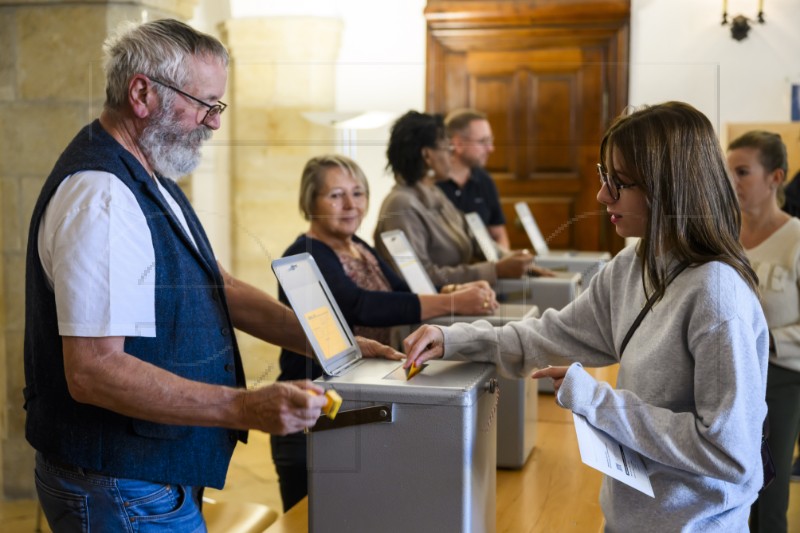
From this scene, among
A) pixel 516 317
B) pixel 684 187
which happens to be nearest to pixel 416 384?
pixel 684 187

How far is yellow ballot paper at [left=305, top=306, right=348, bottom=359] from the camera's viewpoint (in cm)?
135

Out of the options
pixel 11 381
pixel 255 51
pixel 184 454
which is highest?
pixel 255 51

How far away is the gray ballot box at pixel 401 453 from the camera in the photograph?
122 cm

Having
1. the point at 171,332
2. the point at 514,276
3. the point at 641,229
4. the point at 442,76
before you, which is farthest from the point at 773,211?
the point at 442,76

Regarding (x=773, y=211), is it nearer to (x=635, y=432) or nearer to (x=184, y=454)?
(x=635, y=432)

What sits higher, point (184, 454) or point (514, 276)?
point (514, 276)

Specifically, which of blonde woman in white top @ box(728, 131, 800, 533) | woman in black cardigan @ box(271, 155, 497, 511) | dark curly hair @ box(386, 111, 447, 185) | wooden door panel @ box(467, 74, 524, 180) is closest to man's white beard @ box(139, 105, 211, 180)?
woman in black cardigan @ box(271, 155, 497, 511)

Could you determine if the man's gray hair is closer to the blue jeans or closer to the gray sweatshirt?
the blue jeans

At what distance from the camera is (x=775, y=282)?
211cm

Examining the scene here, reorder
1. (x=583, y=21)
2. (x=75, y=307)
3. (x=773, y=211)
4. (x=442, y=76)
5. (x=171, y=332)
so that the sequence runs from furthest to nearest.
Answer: (x=442, y=76) < (x=583, y=21) < (x=773, y=211) < (x=171, y=332) < (x=75, y=307)

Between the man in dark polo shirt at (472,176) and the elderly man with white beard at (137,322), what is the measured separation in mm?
1397

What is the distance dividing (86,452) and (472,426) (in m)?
0.52

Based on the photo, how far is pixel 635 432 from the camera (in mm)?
1170

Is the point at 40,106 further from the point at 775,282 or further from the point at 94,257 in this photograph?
the point at 775,282
